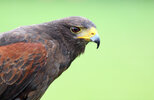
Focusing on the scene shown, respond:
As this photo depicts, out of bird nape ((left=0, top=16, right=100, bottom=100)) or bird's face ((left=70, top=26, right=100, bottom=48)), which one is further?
bird's face ((left=70, top=26, right=100, bottom=48))

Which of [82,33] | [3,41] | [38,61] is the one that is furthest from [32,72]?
[82,33]

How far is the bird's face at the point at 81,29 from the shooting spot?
4.16 m

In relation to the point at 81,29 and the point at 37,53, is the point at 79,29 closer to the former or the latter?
the point at 81,29

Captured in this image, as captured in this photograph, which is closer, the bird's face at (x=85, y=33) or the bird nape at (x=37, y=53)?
the bird nape at (x=37, y=53)

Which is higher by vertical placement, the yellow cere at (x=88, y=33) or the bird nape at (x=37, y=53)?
the yellow cere at (x=88, y=33)

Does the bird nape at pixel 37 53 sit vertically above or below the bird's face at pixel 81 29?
below

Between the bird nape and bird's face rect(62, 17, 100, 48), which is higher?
bird's face rect(62, 17, 100, 48)

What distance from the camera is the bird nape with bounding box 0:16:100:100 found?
149 inches

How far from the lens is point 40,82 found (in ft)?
12.8

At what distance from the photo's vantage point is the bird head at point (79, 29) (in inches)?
164

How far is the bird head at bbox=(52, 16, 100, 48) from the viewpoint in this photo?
417cm

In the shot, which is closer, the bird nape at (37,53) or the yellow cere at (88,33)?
the bird nape at (37,53)

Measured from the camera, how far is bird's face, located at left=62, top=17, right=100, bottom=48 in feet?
13.7

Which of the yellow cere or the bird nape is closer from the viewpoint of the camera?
the bird nape
